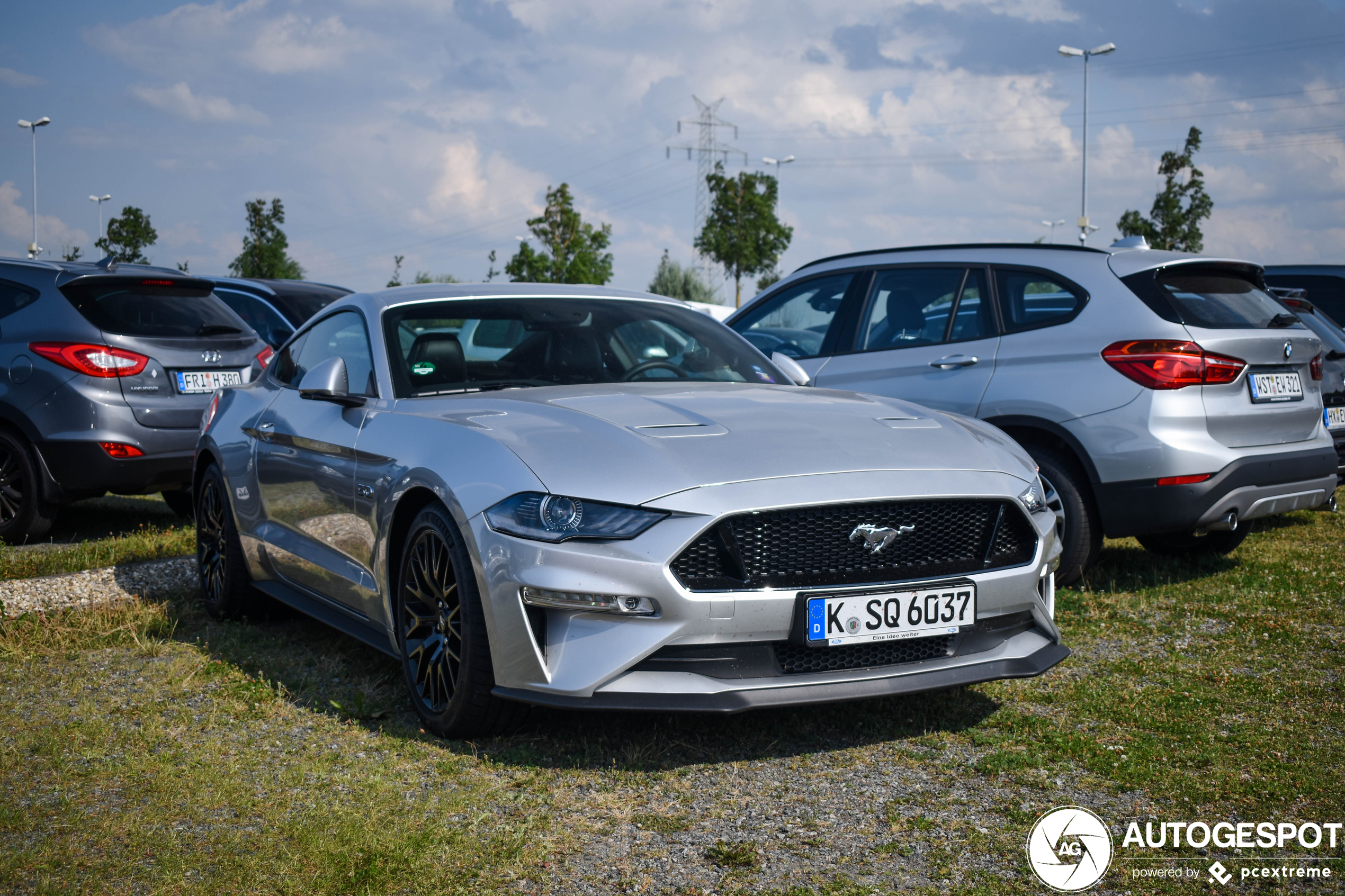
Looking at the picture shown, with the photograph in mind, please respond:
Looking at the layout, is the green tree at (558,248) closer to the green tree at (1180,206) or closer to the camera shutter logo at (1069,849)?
the green tree at (1180,206)

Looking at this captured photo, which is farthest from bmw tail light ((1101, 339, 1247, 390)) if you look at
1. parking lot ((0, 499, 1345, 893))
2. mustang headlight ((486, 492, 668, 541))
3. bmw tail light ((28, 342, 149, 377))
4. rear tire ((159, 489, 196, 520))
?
rear tire ((159, 489, 196, 520))

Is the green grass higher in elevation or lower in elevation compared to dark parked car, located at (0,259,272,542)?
lower

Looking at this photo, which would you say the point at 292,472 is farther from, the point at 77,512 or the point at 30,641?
the point at 77,512

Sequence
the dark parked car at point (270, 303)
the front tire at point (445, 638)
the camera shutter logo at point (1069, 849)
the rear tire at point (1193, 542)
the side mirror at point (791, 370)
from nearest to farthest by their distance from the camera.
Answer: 1. the camera shutter logo at point (1069, 849)
2. the front tire at point (445, 638)
3. the side mirror at point (791, 370)
4. the rear tire at point (1193, 542)
5. the dark parked car at point (270, 303)

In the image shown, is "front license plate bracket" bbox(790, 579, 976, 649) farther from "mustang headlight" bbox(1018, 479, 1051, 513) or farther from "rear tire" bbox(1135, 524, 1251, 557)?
"rear tire" bbox(1135, 524, 1251, 557)

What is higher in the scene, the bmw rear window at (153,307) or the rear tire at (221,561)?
the bmw rear window at (153,307)

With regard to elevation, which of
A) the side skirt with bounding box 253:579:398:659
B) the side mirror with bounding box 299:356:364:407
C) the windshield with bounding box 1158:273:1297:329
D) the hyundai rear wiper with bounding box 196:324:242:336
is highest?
the windshield with bounding box 1158:273:1297:329

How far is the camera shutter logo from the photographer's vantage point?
9.55 ft

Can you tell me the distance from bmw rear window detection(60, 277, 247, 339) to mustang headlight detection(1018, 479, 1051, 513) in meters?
5.79

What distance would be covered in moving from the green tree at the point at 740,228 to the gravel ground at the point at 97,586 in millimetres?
45085

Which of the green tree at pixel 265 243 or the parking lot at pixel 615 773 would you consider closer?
the parking lot at pixel 615 773

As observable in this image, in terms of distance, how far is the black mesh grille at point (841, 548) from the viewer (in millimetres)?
3451

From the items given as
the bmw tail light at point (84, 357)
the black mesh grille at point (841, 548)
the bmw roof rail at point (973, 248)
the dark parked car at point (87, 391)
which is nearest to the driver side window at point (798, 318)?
the bmw roof rail at point (973, 248)

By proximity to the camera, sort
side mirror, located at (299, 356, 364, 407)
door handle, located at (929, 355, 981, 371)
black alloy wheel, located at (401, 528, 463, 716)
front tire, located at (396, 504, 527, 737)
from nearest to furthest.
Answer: front tire, located at (396, 504, 527, 737), black alloy wheel, located at (401, 528, 463, 716), side mirror, located at (299, 356, 364, 407), door handle, located at (929, 355, 981, 371)
